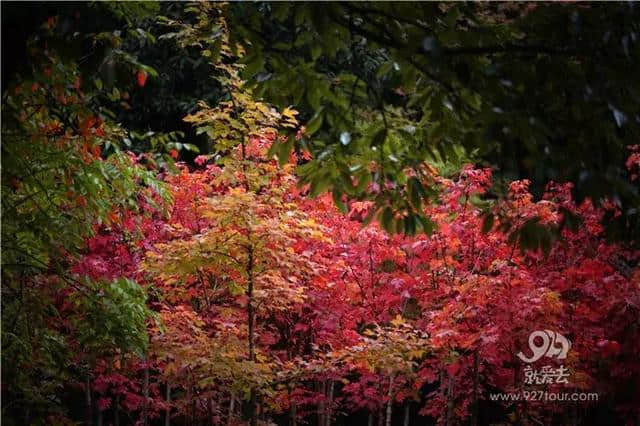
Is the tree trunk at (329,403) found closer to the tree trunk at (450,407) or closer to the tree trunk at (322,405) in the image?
the tree trunk at (322,405)

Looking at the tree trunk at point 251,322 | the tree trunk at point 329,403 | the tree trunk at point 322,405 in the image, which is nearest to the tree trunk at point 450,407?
the tree trunk at point 329,403

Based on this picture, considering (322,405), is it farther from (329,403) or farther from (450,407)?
(450,407)

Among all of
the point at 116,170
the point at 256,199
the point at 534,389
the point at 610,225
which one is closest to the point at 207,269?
the point at 256,199

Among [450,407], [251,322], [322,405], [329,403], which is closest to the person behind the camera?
[251,322]

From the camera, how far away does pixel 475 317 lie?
6.45 meters

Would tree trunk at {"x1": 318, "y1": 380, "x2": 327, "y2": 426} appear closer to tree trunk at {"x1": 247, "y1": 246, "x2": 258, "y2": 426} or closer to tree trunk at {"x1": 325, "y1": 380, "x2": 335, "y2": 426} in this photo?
tree trunk at {"x1": 325, "y1": 380, "x2": 335, "y2": 426}

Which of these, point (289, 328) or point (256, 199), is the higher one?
point (256, 199)

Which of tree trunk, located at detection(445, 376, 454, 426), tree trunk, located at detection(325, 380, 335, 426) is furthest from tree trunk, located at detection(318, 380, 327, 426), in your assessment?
tree trunk, located at detection(445, 376, 454, 426)

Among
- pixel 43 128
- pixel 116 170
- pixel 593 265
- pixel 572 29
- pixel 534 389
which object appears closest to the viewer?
pixel 572 29

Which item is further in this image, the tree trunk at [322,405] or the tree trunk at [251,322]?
the tree trunk at [322,405]

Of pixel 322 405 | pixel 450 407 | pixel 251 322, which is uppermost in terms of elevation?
pixel 251 322

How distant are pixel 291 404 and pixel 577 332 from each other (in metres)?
3.47

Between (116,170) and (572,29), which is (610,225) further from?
(116,170)

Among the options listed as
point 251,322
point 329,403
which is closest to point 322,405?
point 329,403
